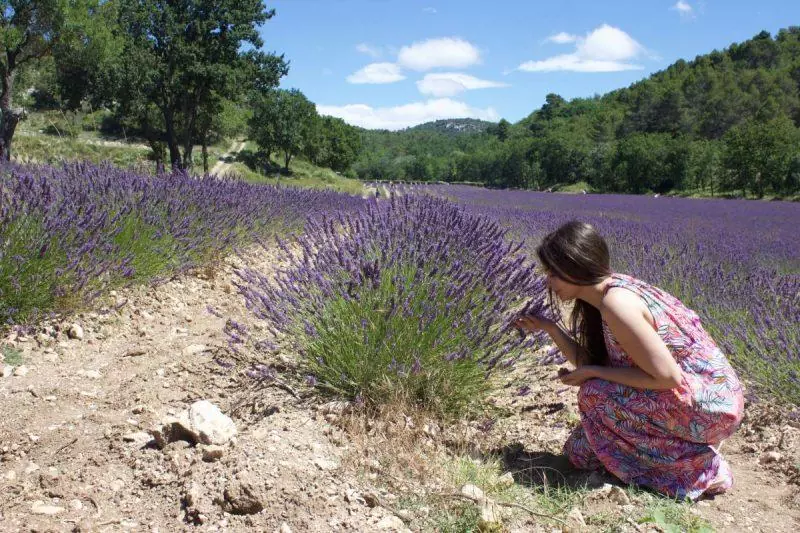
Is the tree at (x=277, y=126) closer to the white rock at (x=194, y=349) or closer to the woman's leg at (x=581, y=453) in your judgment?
the white rock at (x=194, y=349)

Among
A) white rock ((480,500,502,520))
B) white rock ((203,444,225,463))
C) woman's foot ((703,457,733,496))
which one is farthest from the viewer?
woman's foot ((703,457,733,496))

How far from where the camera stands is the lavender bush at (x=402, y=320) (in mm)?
2260

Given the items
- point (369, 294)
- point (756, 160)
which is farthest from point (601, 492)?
point (756, 160)

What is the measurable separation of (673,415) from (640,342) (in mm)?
314

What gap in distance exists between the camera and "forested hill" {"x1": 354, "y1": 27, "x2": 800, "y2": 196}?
98.8 feet

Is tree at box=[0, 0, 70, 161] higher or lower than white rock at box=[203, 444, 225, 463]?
higher

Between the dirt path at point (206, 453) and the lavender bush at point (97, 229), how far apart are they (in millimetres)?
272

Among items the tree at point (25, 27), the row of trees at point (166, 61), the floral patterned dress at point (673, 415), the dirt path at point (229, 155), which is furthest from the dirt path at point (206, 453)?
the dirt path at point (229, 155)

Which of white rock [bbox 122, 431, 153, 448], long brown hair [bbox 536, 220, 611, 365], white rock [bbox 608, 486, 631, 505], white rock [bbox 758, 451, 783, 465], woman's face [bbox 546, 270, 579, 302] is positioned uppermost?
long brown hair [bbox 536, 220, 611, 365]

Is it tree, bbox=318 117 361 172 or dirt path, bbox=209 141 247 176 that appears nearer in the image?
dirt path, bbox=209 141 247 176

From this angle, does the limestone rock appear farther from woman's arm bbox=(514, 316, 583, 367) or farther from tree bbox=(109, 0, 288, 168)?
tree bbox=(109, 0, 288, 168)

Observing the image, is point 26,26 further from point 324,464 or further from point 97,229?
point 324,464

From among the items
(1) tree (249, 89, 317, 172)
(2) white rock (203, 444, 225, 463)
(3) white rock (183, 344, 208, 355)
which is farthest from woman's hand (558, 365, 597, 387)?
(1) tree (249, 89, 317, 172)

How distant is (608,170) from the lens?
4331 cm
